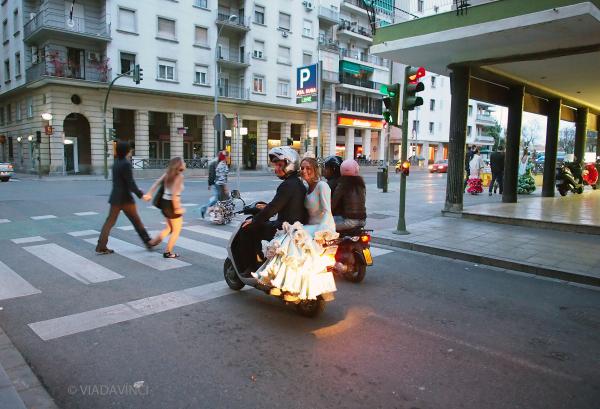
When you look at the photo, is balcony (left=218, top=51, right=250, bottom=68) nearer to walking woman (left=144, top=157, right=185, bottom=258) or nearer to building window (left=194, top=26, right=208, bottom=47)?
building window (left=194, top=26, right=208, bottom=47)

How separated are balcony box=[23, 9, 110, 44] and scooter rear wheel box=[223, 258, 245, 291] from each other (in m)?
28.6

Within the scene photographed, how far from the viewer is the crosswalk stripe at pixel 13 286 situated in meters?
5.16

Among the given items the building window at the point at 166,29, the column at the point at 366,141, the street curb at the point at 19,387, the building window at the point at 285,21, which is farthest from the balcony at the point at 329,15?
the street curb at the point at 19,387

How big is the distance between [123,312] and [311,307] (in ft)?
6.53

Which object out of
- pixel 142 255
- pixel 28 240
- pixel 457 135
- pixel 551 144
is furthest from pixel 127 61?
pixel 142 255

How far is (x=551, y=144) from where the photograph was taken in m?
16.8

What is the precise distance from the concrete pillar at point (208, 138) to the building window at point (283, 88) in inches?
299

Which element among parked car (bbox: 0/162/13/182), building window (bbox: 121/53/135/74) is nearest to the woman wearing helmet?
parked car (bbox: 0/162/13/182)

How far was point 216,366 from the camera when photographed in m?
3.48

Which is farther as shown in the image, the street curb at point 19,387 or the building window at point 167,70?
the building window at point 167,70

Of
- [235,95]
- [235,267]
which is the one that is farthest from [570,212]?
[235,95]

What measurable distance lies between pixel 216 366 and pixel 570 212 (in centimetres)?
1182

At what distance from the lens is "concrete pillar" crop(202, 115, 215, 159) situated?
35.4 m

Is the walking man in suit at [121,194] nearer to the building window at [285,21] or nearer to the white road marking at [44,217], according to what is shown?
the white road marking at [44,217]
